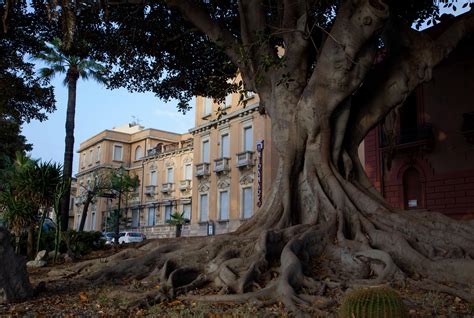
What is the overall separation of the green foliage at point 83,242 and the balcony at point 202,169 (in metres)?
23.9

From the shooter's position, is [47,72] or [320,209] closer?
[320,209]

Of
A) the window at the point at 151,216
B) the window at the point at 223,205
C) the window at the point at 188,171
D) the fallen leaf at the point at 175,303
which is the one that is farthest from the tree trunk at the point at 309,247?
the window at the point at 151,216

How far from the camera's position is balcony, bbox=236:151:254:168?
35844 millimetres

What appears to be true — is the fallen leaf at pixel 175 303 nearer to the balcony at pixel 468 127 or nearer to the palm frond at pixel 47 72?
the balcony at pixel 468 127

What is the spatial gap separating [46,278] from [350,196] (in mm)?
5888

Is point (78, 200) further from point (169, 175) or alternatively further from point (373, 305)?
point (373, 305)

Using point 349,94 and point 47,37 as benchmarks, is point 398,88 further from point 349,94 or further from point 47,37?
point 47,37

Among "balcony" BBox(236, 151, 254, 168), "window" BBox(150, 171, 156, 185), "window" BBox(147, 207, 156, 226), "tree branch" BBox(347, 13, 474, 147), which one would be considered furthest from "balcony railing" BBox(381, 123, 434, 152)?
"window" BBox(150, 171, 156, 185)

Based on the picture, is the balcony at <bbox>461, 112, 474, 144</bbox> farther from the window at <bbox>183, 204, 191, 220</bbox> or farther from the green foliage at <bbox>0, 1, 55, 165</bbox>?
the window at <bbox>183, 204, 191, 220</bbox>

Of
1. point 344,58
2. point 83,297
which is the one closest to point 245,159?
point 344,58

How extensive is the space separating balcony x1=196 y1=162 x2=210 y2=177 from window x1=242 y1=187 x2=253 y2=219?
4.85 meters

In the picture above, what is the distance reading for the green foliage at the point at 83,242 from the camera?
14.3 meters

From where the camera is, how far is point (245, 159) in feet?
119

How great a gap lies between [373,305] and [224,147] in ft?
116
